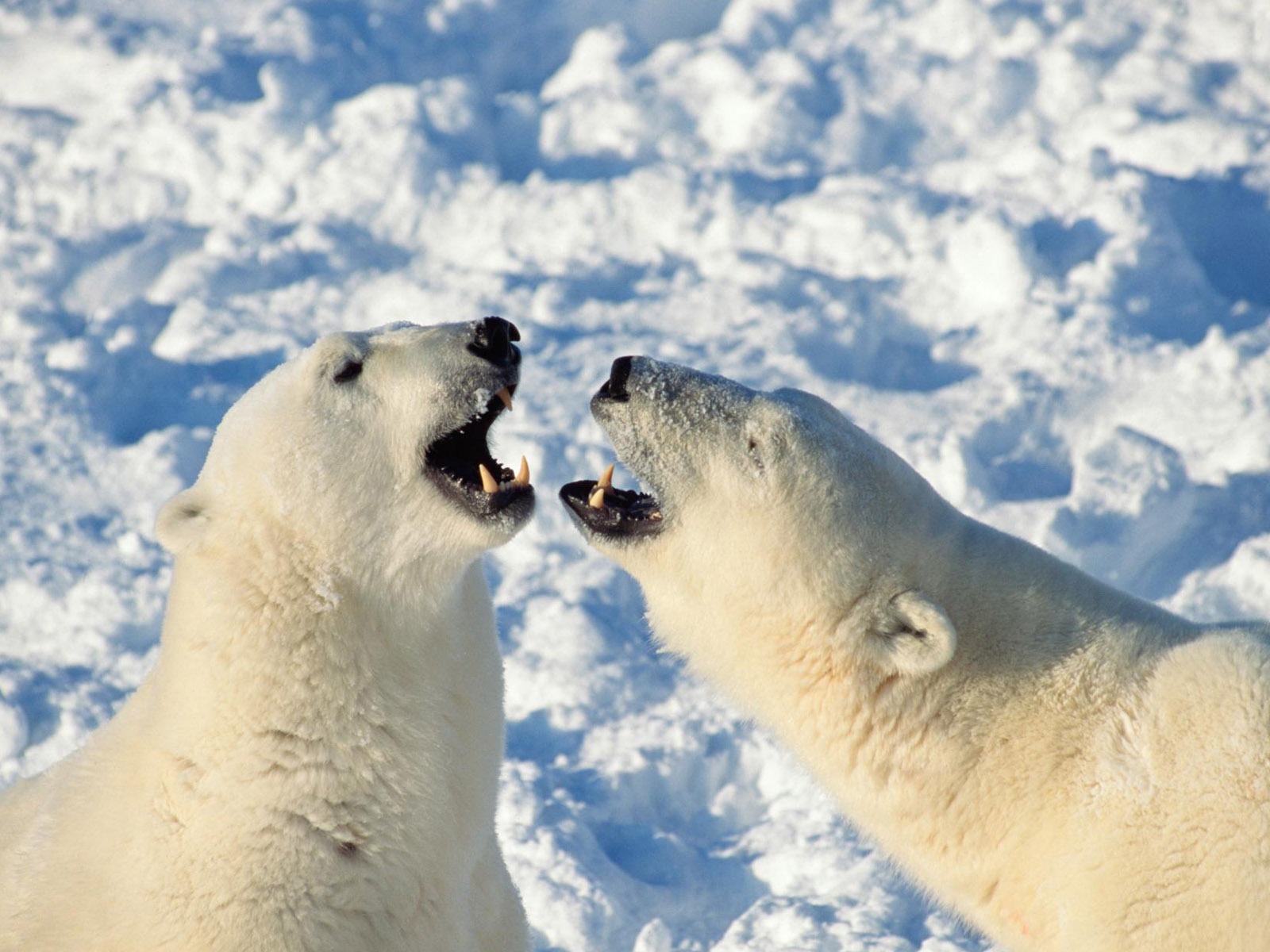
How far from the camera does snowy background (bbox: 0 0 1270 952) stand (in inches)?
212

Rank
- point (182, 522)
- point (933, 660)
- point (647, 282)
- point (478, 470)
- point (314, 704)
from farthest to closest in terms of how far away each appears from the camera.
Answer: point (647, 282) → point (478, 470) → point (182, 522) → point (314, 704) → point (933, 660)

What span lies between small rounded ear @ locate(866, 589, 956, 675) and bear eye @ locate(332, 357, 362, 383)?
1.21 meters

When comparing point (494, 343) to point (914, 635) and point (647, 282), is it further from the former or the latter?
point (647, 282)

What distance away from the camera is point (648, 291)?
8188 mm

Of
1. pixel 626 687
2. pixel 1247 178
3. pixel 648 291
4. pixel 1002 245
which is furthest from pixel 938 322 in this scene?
pixel 626 687

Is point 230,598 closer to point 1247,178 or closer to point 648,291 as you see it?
point 648,291

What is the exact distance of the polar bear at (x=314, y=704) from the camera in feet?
8.74

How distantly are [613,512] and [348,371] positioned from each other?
643 mm

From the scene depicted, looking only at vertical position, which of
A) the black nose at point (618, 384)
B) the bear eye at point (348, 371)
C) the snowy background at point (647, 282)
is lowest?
the snowy background at point (647, 282)

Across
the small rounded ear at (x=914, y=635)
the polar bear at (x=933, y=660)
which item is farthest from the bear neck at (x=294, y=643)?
the small rounded ear at (x=914, y=635)

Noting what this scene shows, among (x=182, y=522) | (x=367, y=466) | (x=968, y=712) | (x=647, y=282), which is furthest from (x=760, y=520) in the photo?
(x=647, y=282)

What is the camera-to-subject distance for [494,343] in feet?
9.75

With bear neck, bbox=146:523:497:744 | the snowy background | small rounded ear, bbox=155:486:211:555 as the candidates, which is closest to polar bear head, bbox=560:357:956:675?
bear neck, bbox=146:523:497:744

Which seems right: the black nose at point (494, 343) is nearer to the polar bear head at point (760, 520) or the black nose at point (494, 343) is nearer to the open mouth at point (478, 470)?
the open mouth at point (478, 470)
